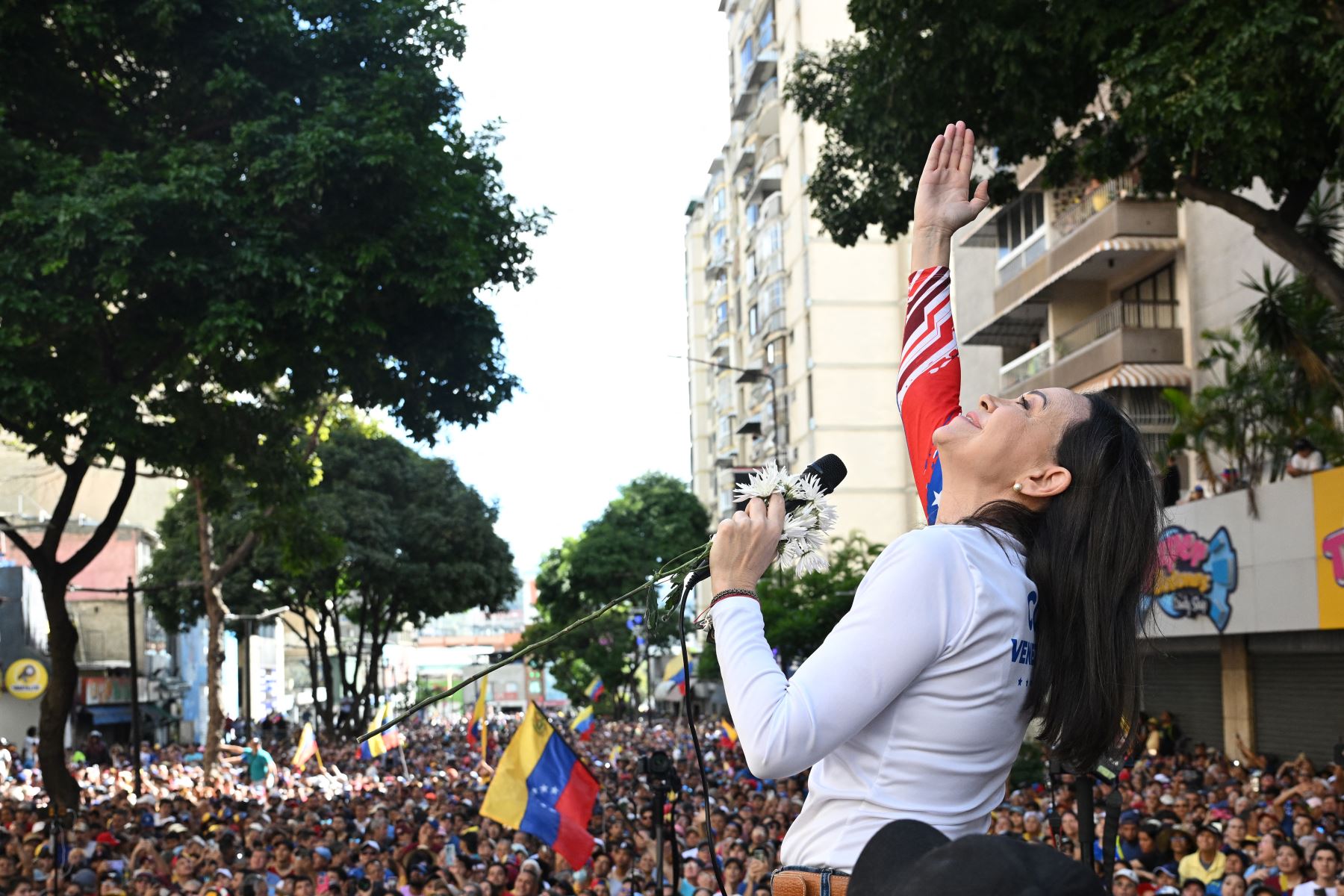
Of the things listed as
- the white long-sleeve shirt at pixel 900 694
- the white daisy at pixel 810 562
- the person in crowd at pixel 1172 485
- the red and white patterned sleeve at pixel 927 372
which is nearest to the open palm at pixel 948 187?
the red and white patterned sleeve at pixel 927 372

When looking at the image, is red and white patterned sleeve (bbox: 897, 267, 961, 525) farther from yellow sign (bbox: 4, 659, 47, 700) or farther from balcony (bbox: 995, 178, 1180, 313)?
yellow sign (bbox: 4, 659, 47, 700)

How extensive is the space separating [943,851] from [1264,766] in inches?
862

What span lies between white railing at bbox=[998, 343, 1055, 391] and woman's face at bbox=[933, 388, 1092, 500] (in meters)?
31.7

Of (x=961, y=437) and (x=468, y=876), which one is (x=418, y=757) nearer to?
(x=468, y=876)

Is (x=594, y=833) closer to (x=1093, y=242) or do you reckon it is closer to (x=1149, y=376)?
(x=1149, y=376)

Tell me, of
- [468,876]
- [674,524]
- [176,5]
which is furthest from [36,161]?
[674,524]

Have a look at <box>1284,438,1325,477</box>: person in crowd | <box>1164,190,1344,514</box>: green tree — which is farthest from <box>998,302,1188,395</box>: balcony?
<box>1284,438,1325,477</box>: person in crowd

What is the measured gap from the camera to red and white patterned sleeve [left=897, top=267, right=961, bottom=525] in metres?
3.38

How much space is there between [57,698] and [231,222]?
6.90 m

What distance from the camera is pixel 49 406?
54.2 feet

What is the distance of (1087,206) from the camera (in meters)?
31.6

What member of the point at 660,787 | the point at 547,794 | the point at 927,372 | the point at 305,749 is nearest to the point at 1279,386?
the point at 547,794

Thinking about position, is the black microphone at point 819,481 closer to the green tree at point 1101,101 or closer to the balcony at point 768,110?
the green tree at point 1101,101

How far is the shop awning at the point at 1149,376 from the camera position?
2920 cm
